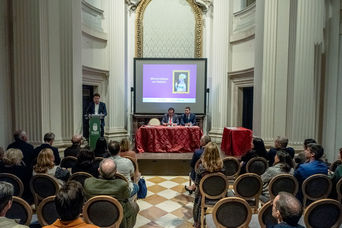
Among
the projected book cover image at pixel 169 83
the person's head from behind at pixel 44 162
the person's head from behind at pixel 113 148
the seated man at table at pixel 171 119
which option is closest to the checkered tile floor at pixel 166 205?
the person's head from behind at pixel 113 148

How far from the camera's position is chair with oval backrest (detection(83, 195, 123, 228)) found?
1958 mm

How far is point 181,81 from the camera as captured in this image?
27.6ft

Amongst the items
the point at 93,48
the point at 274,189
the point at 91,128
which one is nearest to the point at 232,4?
the point at 93,48

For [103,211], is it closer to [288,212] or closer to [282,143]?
[288,212]

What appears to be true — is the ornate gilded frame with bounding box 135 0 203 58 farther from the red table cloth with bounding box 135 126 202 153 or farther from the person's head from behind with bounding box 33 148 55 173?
the person's head from behind with bounding box 33 148 55 173

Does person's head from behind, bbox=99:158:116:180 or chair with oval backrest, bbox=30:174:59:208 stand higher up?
person's head from behind, bbox=99:158:116:180

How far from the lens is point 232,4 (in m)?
8.11

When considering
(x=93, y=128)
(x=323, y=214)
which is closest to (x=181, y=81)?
(x=93, y=128)

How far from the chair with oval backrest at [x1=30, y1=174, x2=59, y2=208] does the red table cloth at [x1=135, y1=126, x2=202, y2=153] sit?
3.78m

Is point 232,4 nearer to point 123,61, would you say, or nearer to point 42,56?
point 123,61

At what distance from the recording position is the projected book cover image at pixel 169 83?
8383mm

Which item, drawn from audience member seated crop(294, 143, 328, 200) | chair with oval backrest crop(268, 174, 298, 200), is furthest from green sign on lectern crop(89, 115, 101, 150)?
audience member seated crop(294, 143, 328, 200)

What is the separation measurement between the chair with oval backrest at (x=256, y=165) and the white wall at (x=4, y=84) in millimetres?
4580

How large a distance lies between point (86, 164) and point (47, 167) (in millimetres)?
433
